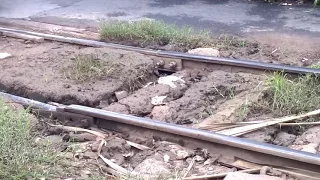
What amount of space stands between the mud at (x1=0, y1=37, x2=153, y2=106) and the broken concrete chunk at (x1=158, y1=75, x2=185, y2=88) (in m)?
0.26

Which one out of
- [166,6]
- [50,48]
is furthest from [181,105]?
[166,6]

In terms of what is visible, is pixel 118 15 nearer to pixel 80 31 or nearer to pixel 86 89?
pixel 80 31

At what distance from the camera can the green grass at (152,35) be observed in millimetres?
7711

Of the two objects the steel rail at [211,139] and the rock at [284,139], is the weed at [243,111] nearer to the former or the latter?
the rock at [284,139]

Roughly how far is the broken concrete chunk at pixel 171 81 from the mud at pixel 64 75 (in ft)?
0.84

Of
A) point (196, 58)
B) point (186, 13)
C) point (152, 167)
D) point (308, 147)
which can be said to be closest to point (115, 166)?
point (152, 167)

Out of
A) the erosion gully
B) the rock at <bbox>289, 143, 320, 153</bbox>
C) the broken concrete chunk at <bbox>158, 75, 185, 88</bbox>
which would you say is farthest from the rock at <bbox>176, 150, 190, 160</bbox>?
the broken concrete chunk at <bbox>158, 75, 185, 88</bbox>

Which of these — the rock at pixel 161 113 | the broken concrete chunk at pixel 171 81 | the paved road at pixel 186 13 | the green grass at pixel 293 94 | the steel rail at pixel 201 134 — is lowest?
the rock at pixel 161 113

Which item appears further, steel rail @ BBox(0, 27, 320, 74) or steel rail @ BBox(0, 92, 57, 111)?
steel rail @ BBox(0, 27, 320, 74)

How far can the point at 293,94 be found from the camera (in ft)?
17.5

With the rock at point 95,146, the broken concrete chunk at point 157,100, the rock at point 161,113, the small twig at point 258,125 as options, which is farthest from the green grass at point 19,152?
the small twig at point 258,125

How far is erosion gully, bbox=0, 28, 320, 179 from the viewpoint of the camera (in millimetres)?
4469

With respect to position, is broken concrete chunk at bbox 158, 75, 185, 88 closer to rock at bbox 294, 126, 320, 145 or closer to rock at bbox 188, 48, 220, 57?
rock at bbox 188, 48, 220, 57

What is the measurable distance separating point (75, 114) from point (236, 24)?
15.2ft
